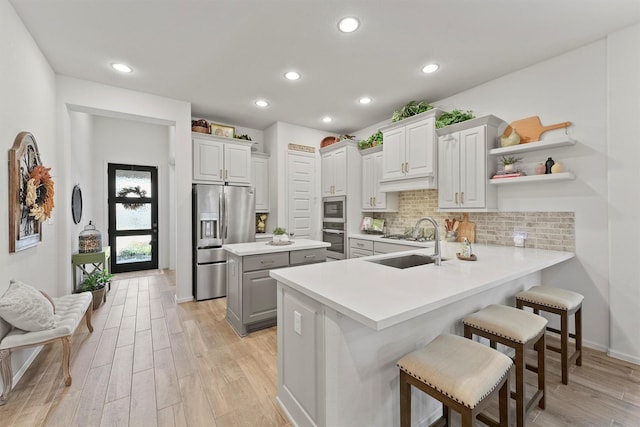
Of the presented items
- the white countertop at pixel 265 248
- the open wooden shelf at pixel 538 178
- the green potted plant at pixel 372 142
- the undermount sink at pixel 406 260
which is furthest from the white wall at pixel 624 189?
the white countertop at pixel 265 248

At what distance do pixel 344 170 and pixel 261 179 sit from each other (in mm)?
1529

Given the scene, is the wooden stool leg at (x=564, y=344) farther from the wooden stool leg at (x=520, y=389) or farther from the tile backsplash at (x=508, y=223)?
the tile backsplash at (x=508, y=223)

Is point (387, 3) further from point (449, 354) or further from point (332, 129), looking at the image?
point (332, 129)

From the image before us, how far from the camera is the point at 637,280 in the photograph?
2279mm

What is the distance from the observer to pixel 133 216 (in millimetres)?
5766

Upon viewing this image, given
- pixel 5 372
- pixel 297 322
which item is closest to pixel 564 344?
pixel 297 322

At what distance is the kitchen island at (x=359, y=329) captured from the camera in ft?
4.16

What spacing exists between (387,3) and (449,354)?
234cm

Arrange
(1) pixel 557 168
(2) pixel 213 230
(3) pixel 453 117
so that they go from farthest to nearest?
(2) pixel 213 230
(3) pixel 453 117
(1) pixel 557 168

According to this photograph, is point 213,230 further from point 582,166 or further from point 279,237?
point 582,166

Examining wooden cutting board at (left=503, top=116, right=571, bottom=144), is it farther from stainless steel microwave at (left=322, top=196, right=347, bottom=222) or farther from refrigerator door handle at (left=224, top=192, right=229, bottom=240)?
refrigerator door handle at (left=224, top=192, right=229, bottom=240)

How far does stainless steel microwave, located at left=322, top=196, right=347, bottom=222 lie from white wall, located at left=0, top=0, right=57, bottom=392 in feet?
12.0

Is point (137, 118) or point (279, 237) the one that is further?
point (137, 118)

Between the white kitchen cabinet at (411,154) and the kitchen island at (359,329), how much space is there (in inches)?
71.9
